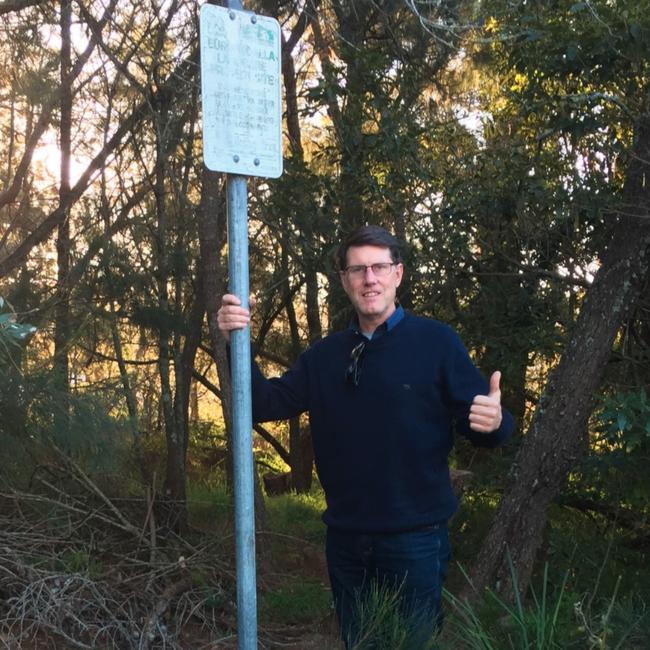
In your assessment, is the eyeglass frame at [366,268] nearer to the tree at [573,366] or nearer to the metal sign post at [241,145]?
the metal sign post at [241,145]

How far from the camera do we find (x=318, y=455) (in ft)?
8.94

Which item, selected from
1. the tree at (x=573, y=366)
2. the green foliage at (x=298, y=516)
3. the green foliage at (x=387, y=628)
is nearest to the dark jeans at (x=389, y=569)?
the green foliage at (x=387, y=628)

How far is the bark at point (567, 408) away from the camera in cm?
459

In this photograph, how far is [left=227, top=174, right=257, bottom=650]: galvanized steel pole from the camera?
2.17 meters

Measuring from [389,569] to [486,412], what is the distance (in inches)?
23.6

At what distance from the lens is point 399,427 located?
2.54 m

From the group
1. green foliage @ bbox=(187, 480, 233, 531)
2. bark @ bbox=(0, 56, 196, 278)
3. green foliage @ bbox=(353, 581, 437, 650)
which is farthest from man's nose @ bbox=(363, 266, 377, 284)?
bark @ bbox=(0, 56, 196, 278)

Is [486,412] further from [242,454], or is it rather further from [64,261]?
[64,261]

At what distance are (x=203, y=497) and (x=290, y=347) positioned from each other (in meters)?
3.26

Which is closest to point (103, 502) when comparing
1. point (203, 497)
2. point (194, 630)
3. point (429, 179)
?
point (194, 630)

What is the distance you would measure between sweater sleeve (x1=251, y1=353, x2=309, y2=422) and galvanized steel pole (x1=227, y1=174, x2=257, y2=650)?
0.51m

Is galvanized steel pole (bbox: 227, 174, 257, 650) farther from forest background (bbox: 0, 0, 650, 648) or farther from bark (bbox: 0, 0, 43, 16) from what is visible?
bark (bbox: 0, 0, 43, 16)

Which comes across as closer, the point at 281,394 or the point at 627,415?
the point at 281,394

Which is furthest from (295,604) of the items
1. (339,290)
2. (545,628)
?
(545,628)
